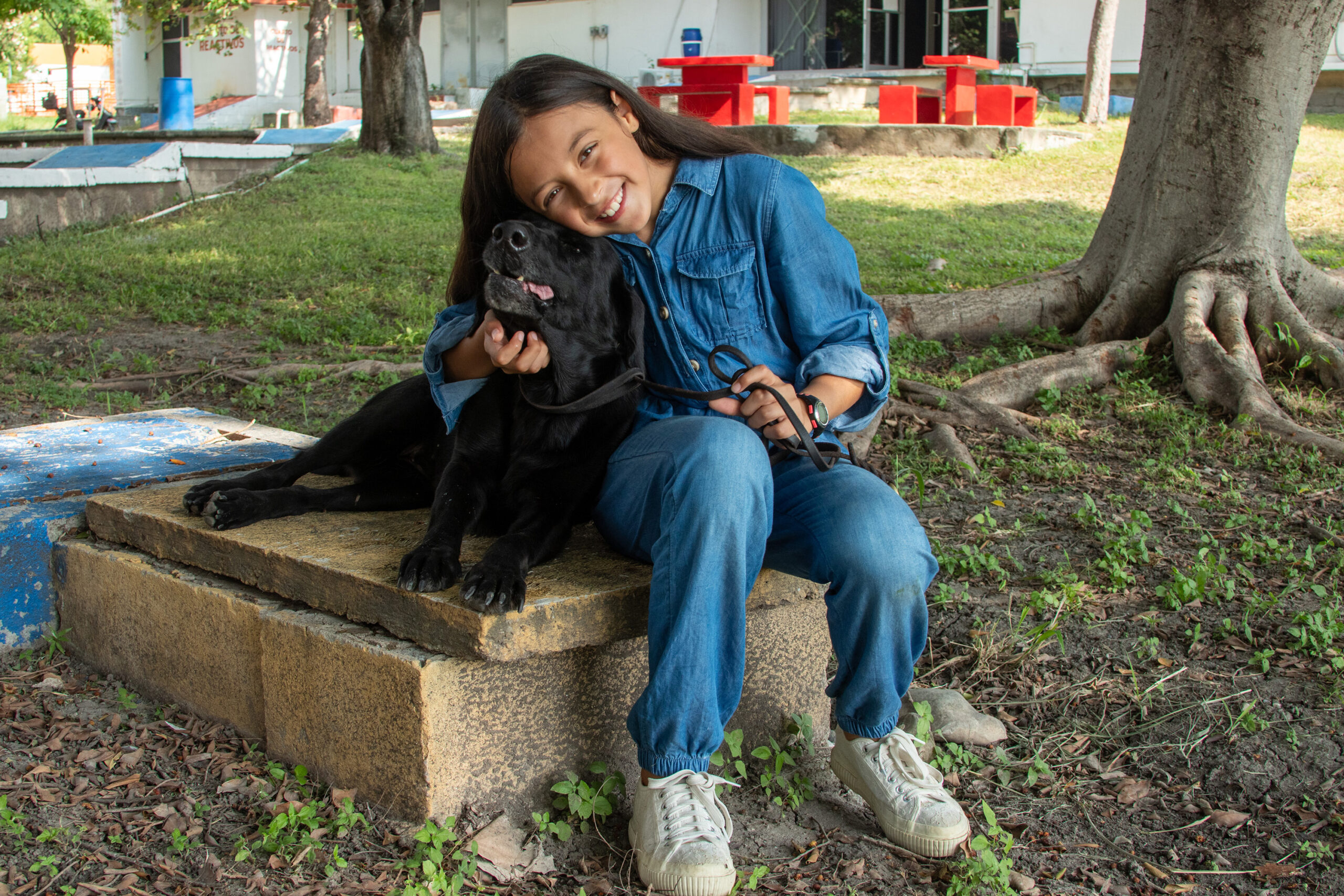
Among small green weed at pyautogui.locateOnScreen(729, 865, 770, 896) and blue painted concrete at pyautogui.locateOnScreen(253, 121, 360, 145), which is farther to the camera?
blue painted concrete at pyautogui.locateOnScreen(253, 121, 360, 145)

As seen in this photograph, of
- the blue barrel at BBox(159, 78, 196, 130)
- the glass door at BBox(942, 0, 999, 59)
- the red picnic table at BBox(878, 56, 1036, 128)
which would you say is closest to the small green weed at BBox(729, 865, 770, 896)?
the red picnic table at BBox(878, 56, 1036, 128)

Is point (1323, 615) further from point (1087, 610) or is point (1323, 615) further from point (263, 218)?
point (263, 218)

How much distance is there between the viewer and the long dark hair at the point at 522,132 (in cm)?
237

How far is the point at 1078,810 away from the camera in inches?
96.3

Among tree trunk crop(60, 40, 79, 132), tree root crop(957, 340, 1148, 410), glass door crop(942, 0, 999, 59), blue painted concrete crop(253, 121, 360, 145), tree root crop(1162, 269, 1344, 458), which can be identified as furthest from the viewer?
tree trunk crop(60, 40, 79, 132)

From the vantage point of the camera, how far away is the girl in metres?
2.06

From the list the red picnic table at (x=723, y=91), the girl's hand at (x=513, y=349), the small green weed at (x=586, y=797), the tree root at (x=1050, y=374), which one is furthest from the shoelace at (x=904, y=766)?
the red picnic table at (x=723, y=91)

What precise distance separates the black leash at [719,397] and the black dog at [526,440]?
0.05 metres

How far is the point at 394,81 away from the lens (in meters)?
12.7

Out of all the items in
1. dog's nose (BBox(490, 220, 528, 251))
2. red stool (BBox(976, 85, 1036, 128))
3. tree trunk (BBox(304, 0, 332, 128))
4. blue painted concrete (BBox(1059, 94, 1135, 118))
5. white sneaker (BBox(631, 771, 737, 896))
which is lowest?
white sneaker (BBox(631, 771, 737, 896))

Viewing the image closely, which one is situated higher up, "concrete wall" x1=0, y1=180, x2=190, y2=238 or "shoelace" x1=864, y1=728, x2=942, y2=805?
"concrete wall" x1=0, y1=180, x2=190, y2=238

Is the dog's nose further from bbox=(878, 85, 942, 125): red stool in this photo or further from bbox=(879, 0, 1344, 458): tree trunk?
bbox=(878, 85, 942, 125): red stool

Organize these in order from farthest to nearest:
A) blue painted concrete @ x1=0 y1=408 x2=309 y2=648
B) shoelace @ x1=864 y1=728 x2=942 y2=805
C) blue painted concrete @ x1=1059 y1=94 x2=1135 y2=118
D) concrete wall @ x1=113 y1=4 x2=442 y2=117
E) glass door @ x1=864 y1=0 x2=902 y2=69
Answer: concrete wall @ x1=113 y1=4 x2=442 y2=117 → glass door @ x1=864 y1=0 x2=902 y2=69 → blue painted concrete @ x1=1059 y1=94 x2=1135 y2=118 → blue painted concrete @ x1=0 y1=408 x2=309 y2=648 → shoelace @ x1=864 y1=728 x2=942 y2=805

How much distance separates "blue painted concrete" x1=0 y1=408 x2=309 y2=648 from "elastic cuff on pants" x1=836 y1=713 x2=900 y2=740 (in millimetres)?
1981
